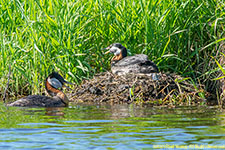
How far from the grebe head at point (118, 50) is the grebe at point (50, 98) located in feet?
5.01

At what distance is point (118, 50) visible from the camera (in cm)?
1090

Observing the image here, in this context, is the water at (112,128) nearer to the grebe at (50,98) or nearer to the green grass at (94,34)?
the grebe at (50,98)

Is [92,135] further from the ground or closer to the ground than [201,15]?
closer to the ground

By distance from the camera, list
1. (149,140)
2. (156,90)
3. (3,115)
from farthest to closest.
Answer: (156,90) → (3,115) → (149,140)

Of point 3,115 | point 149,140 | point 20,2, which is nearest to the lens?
point 149,140

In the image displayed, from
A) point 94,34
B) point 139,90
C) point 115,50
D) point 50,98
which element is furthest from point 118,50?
point 50,98

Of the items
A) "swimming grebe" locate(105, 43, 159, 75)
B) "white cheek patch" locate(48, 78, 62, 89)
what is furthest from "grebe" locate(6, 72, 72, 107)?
"swimming grebe" locate(105, 43, 159, 75)

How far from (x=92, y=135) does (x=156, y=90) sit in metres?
4.74

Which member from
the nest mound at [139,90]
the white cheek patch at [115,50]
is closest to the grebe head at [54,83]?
the nest mound at [139,90]

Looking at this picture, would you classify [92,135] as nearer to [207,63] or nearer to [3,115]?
[3,115]

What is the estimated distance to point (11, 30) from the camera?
37.2ft

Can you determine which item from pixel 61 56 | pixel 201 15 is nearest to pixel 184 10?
pixel 201 15

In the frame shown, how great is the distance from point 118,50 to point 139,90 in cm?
133

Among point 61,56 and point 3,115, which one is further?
point 61,56
